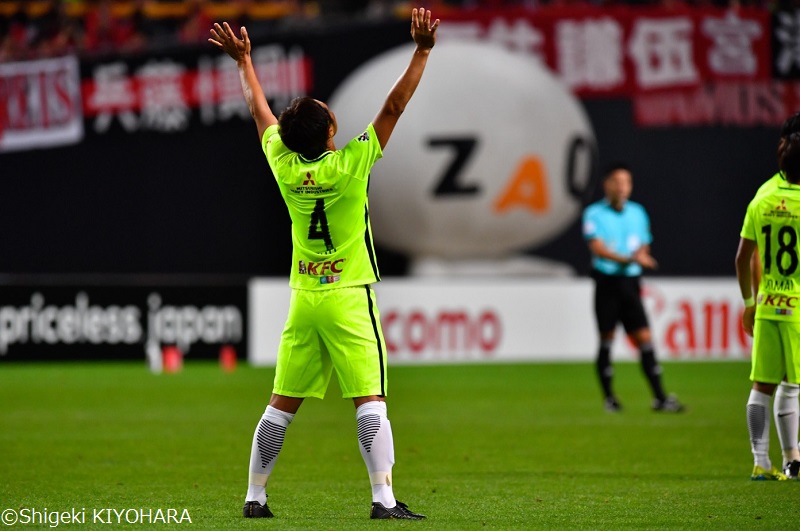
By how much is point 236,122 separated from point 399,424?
11.7m

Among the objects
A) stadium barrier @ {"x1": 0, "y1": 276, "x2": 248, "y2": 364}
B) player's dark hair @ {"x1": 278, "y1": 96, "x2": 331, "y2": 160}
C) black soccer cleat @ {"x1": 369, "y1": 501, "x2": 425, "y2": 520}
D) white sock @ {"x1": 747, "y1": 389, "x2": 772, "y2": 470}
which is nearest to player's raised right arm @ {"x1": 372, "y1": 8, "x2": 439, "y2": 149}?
player's dark hair @ {"x1": 278, "y1": 96, "x2": 331, "y2": 160}

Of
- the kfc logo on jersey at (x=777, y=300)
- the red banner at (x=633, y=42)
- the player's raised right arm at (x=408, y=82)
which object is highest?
the red banner at (x=633, y=42)

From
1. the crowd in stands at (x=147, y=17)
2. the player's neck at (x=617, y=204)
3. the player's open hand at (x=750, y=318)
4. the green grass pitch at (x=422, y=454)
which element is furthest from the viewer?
the crowd in stands at (x=147, y=17)

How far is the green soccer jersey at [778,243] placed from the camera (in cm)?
866

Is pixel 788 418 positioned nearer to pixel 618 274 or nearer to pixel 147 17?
pixel 618 274

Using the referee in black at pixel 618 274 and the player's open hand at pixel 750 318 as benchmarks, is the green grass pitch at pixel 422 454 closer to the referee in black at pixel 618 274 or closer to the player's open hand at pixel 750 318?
the referee in black at pixel 618 274

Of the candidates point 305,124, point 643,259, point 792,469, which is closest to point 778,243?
point 792,469

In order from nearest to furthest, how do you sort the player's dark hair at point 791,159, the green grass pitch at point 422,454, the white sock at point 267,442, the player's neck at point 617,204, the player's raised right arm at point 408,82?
the player's raised right arm at point 408,82
the white sock at point 267,442
the green grass pitch at point 422,454
the player's dark hair at point 791,159
the player's neck at point 617,204

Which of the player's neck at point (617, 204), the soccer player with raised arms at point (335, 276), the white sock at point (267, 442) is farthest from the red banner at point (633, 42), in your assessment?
the white sock at point (267, 442)

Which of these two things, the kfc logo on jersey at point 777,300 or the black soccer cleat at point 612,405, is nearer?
the kfc logo on jersey at point 777,300

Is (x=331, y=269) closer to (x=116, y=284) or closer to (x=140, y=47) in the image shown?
(x=116, y=284)

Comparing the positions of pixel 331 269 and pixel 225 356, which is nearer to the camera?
pixel 331 269

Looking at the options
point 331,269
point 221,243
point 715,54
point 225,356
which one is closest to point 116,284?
point 225,356

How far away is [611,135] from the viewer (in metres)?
25.7
